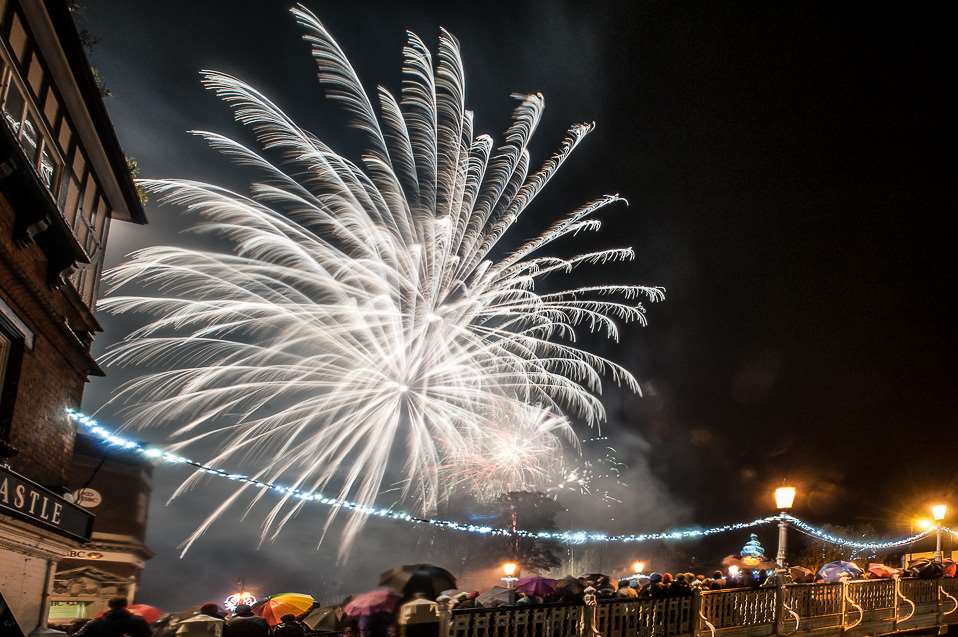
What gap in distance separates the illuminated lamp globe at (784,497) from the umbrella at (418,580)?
24.2 ft

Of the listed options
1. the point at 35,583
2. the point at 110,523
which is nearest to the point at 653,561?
the point at 110,523

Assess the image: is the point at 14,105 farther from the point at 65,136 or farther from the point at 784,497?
the point at 784,497

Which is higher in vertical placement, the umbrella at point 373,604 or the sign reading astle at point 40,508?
the sign reading astle at point 40,508

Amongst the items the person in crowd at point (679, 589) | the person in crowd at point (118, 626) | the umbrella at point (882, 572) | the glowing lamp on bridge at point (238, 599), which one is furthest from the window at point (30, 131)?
the umbrella at point (882, 572)

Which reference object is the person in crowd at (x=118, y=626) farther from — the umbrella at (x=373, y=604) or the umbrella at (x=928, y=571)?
the umbrella at (x=928, y=571)

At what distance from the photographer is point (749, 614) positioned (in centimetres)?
1580

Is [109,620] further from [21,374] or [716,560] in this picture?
[716,560]

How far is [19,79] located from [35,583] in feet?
25.1

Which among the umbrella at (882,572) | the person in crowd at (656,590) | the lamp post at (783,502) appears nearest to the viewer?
the person in crowd at (656,590)

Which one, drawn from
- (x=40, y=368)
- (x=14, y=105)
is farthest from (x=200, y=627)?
(x=14, y=105)

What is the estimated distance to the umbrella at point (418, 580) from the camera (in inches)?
627

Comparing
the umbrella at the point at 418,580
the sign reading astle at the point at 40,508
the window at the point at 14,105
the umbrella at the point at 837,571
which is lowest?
the umbrella at the point at 418,580

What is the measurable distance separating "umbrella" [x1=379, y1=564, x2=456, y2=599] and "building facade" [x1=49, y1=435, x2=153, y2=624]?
17.9 meters

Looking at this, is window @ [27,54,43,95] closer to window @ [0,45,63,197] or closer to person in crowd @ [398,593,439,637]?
window @ [0,45,63,197]
